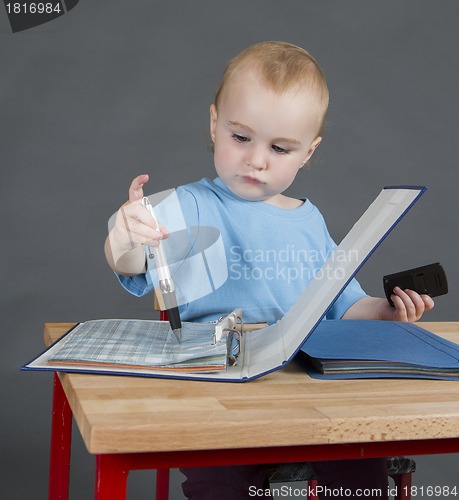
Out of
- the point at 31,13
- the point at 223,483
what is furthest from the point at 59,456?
the point at 31,13

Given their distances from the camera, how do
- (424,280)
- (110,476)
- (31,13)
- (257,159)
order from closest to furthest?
(110,476), (424,280), (257,159), (31,13)

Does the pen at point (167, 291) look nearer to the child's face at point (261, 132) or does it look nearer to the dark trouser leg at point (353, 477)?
the child's face at point (261, 132)

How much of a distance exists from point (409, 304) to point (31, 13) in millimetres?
1815

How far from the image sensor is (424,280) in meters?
1.33

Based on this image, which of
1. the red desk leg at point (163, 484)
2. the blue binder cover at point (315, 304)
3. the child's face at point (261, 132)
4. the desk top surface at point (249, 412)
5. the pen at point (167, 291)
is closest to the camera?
the desk top surface at point (249, 412)

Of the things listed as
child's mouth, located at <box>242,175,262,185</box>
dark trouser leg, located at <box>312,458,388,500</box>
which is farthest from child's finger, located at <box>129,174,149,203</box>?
dark trouser leg, located at <box>312,458,388,500</box>

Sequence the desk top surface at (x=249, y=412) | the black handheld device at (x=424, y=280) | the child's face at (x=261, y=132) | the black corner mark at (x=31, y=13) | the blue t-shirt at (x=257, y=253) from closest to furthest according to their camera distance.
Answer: the desk top surface at (x=249, y=412), the black handheld device at (x=424, y=280), the child's face at (x=261, y=132), the blue t-shirt at (x=257, y=253), the black corner mark at (x=31, y=13)

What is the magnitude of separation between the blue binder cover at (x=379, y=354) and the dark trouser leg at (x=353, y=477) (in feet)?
1.01

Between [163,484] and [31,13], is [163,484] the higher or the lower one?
the lower one

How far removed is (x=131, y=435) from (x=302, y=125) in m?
0.77

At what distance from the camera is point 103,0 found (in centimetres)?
276

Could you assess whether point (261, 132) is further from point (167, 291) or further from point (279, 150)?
point (167, 291)

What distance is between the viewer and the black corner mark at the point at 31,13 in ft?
8.86

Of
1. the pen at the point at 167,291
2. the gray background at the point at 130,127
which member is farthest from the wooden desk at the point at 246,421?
the gray background at the point at 130,127
